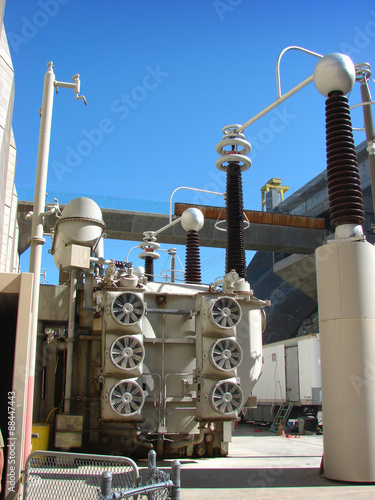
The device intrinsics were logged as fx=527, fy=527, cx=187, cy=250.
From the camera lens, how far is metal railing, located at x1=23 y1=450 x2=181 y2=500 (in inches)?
245

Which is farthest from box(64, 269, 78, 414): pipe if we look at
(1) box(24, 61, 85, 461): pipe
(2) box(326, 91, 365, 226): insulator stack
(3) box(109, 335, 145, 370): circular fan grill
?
(2) box(326, 91, 365, 226): insulator stack

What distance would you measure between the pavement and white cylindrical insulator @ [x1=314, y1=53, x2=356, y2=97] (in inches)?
291

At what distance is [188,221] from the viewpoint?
19828mm

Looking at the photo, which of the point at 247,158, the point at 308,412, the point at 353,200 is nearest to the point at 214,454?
the point at 353,200

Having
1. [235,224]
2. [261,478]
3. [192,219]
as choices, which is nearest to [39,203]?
[261,478]

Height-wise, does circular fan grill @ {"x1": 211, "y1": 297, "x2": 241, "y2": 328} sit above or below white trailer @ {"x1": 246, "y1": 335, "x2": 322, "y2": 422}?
above

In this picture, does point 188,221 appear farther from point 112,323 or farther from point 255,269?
point 255,269

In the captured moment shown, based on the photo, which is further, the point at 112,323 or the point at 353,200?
the point at 112,323

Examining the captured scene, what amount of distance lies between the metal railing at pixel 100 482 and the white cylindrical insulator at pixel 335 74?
7615mm

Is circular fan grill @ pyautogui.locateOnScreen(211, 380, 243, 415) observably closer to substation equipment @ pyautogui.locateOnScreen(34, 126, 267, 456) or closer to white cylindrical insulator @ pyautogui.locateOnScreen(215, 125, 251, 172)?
substation equipment @ pyautogui.locateOnScreen(34, 126, 267, 456)

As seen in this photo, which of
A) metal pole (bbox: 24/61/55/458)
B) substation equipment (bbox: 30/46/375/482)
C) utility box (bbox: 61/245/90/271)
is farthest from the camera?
utility box (bbox: 61/245/90/271)

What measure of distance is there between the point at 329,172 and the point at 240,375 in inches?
255

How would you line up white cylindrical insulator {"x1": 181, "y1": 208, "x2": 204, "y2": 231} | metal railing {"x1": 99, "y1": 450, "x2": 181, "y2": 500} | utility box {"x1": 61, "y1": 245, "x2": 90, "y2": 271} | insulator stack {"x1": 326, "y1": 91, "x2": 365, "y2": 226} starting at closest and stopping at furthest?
metal railing {"x1": 99, "y1": 450, "x2": 181, "y2": 500}
insulator stack {"x1": 326, "y1": 91, "x2": 365, "y2": 226}
utility box {"x1": 61, "y1": 245, "x2": 90, "y2": 271}
white cylindrical insulator {"x1": 181, "y1": 208, "x2": 204, "y2": 231}

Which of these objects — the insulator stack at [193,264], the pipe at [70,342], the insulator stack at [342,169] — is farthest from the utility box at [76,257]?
the insulator stack at [193,264]
